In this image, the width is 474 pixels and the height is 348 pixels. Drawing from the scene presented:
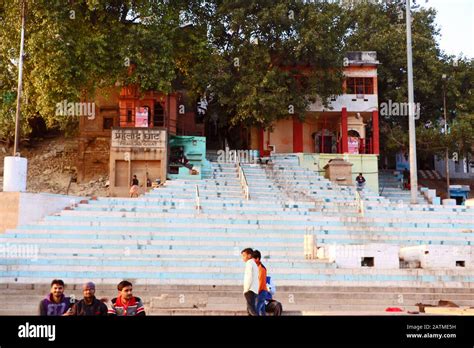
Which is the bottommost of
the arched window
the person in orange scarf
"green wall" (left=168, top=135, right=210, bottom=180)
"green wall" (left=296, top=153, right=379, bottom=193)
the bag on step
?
the bag on step

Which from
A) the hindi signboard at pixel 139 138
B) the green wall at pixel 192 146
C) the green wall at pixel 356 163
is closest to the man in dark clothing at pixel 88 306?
the hindi signboard at pixel 139 138

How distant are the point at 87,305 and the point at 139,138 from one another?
1907 cm

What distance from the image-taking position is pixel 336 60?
2861 centimetres

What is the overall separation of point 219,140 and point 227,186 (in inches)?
451

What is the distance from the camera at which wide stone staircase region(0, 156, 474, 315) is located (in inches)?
515

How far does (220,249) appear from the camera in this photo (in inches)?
625

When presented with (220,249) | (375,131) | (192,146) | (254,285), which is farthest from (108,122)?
(254,285)

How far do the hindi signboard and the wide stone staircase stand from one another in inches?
155

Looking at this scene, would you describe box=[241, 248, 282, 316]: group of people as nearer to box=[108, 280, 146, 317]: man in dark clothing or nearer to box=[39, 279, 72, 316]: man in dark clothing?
box=[108, 280, 146, 317]: man in dark clothing

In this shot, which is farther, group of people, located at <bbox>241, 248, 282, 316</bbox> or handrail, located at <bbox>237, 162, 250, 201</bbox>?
handrail, located at <bbox>237, 162, 250, 201</bbox>

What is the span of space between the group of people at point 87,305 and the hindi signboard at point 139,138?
726 inches

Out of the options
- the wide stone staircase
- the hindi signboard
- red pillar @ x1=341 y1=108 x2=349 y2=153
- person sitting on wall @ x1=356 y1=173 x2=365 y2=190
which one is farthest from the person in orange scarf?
red pillar @ x1=341 y1=108 x2=349 y2=153
